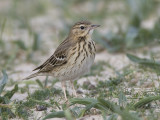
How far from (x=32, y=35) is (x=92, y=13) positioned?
268 centimetres

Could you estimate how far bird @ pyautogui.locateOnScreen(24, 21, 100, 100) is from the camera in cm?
596

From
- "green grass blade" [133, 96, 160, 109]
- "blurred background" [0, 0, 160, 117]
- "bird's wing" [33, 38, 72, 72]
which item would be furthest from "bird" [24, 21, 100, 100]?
"green grass blade" [133, 96, 160, 109]

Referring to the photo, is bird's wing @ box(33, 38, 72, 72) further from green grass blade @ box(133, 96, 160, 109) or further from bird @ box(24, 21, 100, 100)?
green grass blade @ box(133, 96, 160, 109)

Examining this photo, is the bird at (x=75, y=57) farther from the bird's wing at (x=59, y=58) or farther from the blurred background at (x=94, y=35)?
the blurred background at (x=94, y=35)

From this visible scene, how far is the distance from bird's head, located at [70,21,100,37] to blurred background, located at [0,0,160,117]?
947mm

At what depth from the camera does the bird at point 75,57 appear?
19.5ft

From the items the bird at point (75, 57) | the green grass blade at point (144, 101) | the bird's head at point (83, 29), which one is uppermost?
the bird's head at point (83, 29)

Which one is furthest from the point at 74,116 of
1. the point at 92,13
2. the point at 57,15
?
the point at 57,15

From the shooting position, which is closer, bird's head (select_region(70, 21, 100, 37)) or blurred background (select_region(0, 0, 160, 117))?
bird's head (select_region(70, 21, 100, 37))

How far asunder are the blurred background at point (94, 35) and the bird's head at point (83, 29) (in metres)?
0.95

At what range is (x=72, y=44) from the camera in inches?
243

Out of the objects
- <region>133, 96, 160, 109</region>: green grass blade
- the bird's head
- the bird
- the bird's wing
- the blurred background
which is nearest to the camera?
<region>133, 96, 160, 109</region>: green grass blade

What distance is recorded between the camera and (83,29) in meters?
6.38

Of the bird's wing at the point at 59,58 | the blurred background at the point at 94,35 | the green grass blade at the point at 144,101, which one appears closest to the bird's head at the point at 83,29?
the bird's wing at the point at 59,58
